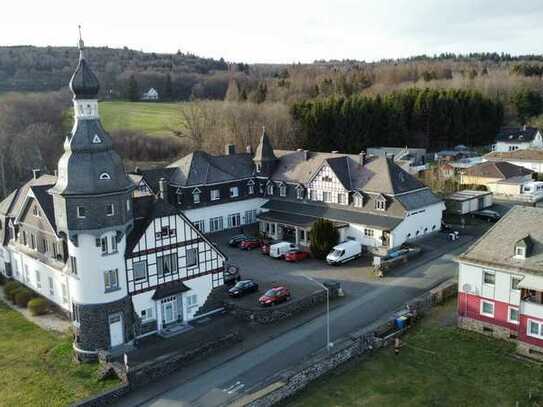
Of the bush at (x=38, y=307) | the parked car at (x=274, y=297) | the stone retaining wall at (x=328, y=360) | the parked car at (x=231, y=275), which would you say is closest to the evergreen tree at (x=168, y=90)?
the parked car at (x=231, y=275)

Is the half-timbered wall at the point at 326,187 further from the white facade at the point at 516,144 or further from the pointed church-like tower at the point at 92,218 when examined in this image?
the white facade at the point at 516,144

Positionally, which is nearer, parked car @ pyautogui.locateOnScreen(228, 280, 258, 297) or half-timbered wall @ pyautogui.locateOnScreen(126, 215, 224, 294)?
half-timbered wall @ pyautogui.locateOnScreen(126, 215, 224, 294)

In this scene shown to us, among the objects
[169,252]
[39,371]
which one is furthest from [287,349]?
[39,371]

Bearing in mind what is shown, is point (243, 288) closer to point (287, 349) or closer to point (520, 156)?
point (287, 349)

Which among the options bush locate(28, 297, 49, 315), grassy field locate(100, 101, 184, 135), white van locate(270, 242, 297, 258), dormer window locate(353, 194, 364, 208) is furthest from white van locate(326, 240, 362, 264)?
grassy field locate(100, 101, 184, 135)

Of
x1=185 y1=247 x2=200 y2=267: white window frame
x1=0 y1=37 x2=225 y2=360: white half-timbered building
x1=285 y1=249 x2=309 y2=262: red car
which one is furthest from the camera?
x1=285 y1=249 x2=309 y2=262: red car

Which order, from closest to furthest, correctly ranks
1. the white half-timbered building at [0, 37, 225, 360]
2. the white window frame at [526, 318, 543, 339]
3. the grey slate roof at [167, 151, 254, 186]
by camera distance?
the white window frame at [526, 318, 543, 339], the white half-timbered building at [0, 37, 225, 360], the grey slate roof at [167, 151, 254, 186]

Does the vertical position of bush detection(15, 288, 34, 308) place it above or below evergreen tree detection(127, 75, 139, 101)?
below

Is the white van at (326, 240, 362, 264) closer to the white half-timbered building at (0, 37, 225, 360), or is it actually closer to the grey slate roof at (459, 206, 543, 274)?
the white half-timbered building at (0, 37, 225, 360)
